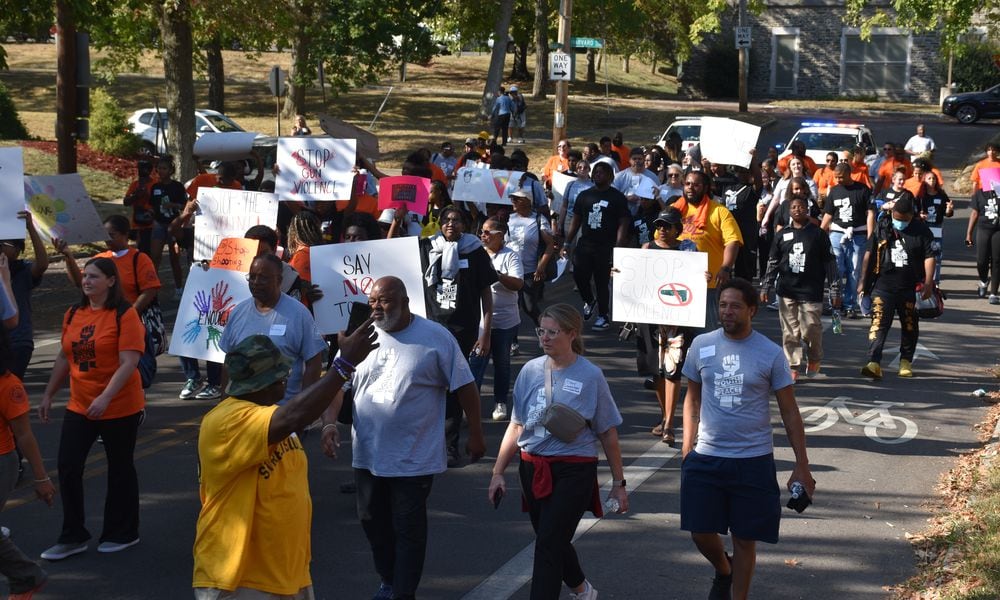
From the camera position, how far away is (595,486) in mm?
5781

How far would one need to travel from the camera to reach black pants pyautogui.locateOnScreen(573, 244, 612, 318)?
13.2 metres

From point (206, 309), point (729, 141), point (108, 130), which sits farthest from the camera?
point (108, 130)

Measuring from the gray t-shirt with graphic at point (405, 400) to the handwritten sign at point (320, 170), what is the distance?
221 inches

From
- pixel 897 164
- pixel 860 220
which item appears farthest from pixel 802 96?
pixel 860 220

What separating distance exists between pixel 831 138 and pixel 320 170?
15.7 metres

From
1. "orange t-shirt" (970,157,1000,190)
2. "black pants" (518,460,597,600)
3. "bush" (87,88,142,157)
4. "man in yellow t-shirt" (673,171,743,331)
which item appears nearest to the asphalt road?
"black pants" (518,460,597,600)

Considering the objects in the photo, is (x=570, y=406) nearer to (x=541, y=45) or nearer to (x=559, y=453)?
(x=559, y=453)

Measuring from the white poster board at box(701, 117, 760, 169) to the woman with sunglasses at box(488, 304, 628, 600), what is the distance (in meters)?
8.85

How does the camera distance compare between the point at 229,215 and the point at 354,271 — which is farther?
the point at 229,215

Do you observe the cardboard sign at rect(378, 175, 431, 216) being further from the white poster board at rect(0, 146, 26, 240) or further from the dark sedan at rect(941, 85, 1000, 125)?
the dark sedan at rect(941, 85, 1000, 125)

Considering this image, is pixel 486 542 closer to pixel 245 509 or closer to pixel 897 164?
pixel 245 509

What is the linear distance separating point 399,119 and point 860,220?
25297 mm

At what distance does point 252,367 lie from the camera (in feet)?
14.5

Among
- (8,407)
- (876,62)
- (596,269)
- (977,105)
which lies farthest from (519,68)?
(8,407)
